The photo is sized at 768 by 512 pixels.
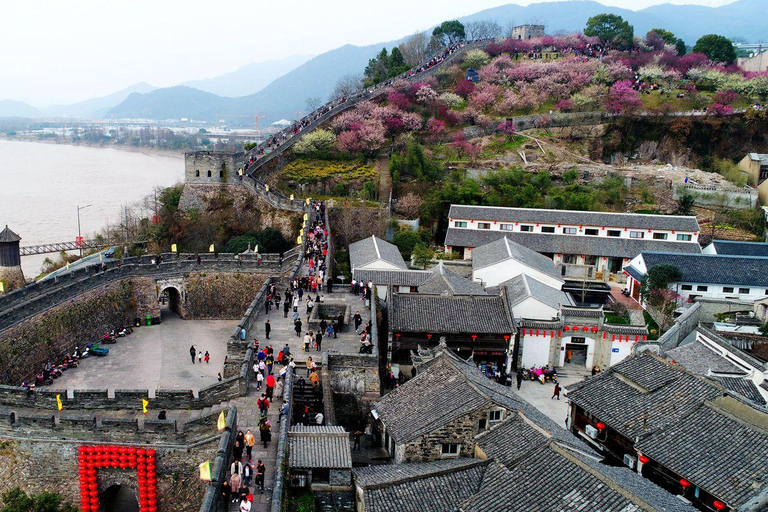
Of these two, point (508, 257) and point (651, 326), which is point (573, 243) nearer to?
point (508, 257)

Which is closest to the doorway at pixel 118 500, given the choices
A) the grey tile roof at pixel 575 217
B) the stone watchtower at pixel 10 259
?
the stone watchtower at pixel 10 259

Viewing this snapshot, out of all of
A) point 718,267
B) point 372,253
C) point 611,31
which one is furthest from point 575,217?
point 611,31

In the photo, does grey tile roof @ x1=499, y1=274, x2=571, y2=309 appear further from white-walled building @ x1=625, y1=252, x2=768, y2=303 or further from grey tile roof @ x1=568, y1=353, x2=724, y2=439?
grey tile roof @ x1=568, y1=353, x2=724, y2=439

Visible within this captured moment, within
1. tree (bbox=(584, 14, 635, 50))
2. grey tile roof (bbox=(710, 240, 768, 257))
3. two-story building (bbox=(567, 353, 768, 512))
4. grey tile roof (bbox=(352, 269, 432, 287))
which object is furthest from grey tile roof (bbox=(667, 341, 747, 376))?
tree (bbox=(584, 14, 635, 50))

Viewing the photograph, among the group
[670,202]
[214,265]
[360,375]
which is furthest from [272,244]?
[670,202]

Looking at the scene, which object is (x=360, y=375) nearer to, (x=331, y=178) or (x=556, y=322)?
(x=556, y=322)

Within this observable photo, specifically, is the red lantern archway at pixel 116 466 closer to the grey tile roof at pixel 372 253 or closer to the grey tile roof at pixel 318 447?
the grey tile roof at pixel 318 447

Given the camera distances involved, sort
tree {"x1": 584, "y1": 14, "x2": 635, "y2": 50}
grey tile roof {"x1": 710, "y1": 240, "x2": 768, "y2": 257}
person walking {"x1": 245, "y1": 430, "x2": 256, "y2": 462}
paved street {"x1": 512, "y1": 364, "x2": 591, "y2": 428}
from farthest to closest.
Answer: tree {"x1": 584, "y1": 14, "x2": 635, "y2": 50} → grey tile roof {"x1": 710, "y1": 240, "x2": 768, "y2": 257} → paved street {"x1": 512, "y1": 364, "x2": 591, "y2": 428} → person walking {"x1": 245, "y1": 430, "x2": 256, "y2": 462}
